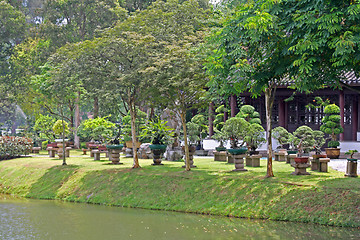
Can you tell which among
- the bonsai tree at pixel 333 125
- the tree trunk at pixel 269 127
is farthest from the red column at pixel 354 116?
the tree trunk at pixel 269 127

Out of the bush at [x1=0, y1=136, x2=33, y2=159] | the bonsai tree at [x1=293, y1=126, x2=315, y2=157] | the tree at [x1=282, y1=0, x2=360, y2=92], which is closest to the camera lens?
the tree at [x1=282, y1=0, x2=360, y2=92]

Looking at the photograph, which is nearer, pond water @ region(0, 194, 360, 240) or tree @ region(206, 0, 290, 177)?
pond water @ region(0, 194, 360, 240)

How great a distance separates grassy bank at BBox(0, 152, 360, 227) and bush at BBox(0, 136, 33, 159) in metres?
5.13

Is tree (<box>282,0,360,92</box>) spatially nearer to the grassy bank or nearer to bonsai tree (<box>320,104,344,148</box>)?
the grassy bank

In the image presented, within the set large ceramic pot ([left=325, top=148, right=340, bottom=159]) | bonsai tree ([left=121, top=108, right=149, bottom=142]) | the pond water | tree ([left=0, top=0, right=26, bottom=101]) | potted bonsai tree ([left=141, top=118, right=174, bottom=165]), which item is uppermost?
tree ([left=0, top=0, right=26, bottom=101])

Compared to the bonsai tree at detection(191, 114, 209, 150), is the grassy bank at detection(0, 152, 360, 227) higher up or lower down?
lower down

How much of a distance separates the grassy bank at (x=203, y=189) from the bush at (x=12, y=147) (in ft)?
16.8

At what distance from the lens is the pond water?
506 inches

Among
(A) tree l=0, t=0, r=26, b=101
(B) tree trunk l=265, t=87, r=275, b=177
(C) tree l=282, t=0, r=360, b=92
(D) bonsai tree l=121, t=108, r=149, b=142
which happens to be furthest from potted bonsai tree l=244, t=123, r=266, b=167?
(A) tree l=0, t=0, r=26, b=101

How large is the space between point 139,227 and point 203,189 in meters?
3.79

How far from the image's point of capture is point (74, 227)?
14.4 meters

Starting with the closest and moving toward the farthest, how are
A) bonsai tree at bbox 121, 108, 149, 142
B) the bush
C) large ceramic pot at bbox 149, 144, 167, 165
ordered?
1. large ceramic pot at bbox 149, 144, 167, 165
2. bonsai tree at bbox 121, 108, 149, 142
3. the bush

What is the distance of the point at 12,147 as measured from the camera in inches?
1216

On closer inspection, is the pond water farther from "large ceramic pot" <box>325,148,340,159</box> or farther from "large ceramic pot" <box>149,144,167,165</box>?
"large ceramic pot" <box>325,148,340,159</box>
